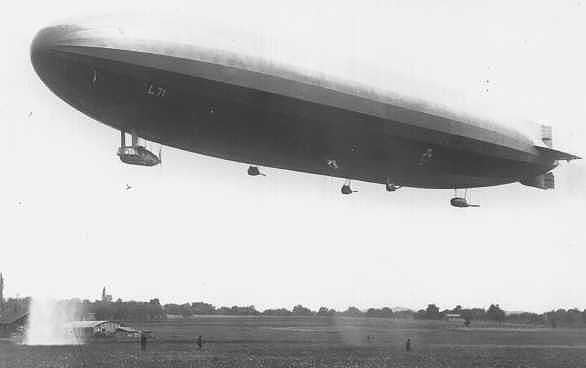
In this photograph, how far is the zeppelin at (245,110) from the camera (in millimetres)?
18625

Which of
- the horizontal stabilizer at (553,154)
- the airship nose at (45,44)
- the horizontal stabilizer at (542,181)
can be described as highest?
the airship nose at (45,44)

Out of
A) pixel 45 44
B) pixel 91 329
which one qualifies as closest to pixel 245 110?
pixel 45 44

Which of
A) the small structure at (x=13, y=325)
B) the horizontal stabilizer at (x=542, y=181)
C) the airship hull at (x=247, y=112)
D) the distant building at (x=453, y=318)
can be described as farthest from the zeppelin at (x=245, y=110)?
the distant building at (x=453, y=318)

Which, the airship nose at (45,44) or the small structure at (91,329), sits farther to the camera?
the small structure at (91,329)

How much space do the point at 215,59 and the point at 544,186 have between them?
66.0ft

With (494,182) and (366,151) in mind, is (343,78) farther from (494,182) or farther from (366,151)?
(494,182)

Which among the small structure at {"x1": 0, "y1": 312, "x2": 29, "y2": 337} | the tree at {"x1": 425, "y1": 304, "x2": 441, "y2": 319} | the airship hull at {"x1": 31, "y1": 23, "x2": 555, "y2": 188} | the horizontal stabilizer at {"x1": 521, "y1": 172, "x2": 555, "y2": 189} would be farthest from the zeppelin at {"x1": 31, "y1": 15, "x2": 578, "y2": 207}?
the tree at {"x1": 425, "y1": 304, "x2": 441, "y2": 319}

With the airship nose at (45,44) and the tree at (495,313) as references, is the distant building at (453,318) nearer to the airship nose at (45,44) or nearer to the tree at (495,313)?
the tree at (495,313)

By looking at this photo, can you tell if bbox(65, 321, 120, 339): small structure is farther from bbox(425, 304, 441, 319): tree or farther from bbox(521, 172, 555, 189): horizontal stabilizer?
bbox(425, 304, 441, 319): tree

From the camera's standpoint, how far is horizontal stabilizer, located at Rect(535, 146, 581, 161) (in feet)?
103

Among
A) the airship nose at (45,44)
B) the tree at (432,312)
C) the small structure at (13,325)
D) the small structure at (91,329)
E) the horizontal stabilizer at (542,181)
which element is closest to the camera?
the airship nose at (45,44)

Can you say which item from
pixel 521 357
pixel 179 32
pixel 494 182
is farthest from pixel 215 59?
pixel 521 357

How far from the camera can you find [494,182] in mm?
32125

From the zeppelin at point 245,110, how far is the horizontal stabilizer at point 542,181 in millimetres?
5499
